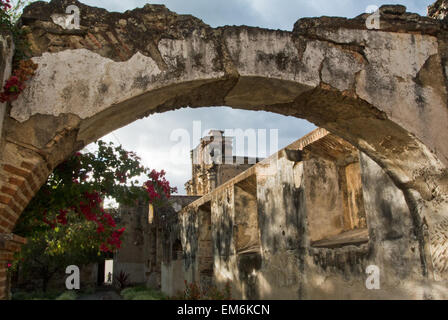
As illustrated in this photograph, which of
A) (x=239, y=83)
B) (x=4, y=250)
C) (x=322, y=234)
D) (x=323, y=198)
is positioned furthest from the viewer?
(x=323, y=198)

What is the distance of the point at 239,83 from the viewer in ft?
11.6

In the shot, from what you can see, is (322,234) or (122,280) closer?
(322,234)

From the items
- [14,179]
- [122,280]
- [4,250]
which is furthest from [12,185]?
[122,280]

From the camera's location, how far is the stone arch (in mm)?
3010

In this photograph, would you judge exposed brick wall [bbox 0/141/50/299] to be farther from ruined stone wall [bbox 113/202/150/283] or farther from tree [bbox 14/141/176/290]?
ruined stone wall [bbox 113/202/150/283]

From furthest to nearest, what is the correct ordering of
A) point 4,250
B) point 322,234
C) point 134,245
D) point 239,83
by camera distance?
1. point 134,245
2. point 322,234
3. point 239,83
4. point 4,250

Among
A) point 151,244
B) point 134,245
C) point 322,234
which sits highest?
point 134,245

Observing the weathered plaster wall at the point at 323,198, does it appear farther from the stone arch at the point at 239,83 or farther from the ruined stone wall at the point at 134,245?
the ruined stone wall at the point at 134,245

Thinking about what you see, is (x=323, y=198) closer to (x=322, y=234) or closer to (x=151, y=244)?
(x=322, y=234)

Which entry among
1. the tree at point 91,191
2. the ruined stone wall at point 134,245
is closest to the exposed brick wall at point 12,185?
the tree at point 91,191

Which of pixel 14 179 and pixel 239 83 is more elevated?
pixel 239 83

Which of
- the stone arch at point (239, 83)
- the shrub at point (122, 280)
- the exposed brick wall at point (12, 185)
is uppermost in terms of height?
the stone arch at point (239, 83)

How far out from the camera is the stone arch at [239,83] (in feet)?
9.87

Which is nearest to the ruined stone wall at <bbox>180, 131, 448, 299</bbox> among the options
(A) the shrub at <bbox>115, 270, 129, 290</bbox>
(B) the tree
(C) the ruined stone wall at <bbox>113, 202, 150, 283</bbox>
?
(B) the tree
